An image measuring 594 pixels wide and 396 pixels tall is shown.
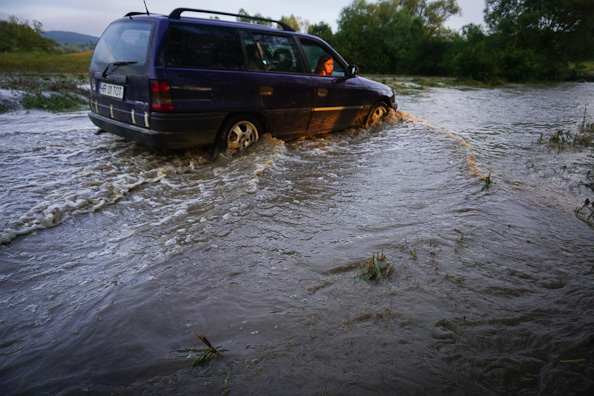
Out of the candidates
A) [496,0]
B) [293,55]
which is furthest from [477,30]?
[293,55]

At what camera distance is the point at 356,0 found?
4325 cm

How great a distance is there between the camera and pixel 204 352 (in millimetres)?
1614

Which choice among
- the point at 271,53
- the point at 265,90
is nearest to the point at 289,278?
the point at 265,90

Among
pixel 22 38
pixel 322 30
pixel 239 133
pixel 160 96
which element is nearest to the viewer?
pixel 160 96

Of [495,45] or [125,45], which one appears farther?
[495,45]

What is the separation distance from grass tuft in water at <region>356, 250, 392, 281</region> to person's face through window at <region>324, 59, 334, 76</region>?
420 centimetres

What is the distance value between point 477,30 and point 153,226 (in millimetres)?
38951

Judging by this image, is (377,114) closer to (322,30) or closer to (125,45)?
(125,45)

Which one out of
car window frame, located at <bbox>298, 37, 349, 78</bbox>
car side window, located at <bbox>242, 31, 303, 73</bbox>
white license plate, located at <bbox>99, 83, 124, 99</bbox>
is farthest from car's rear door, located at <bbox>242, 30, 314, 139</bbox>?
white license plate, located at <bbox>99, 83, 124, 99</bbox>

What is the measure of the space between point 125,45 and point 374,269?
407cm

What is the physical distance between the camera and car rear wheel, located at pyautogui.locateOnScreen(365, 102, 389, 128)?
6650mm

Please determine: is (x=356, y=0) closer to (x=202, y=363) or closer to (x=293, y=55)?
(x=293, y=55)

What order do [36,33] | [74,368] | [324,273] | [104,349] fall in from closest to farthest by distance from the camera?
[74,368], [104,349], [324,273], [36,33]

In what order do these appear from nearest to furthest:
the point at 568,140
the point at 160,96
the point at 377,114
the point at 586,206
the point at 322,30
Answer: the point at 586,206 → the point at 160,96 → the point at 568,140 → the point at 377,114 → the point at 322,30
